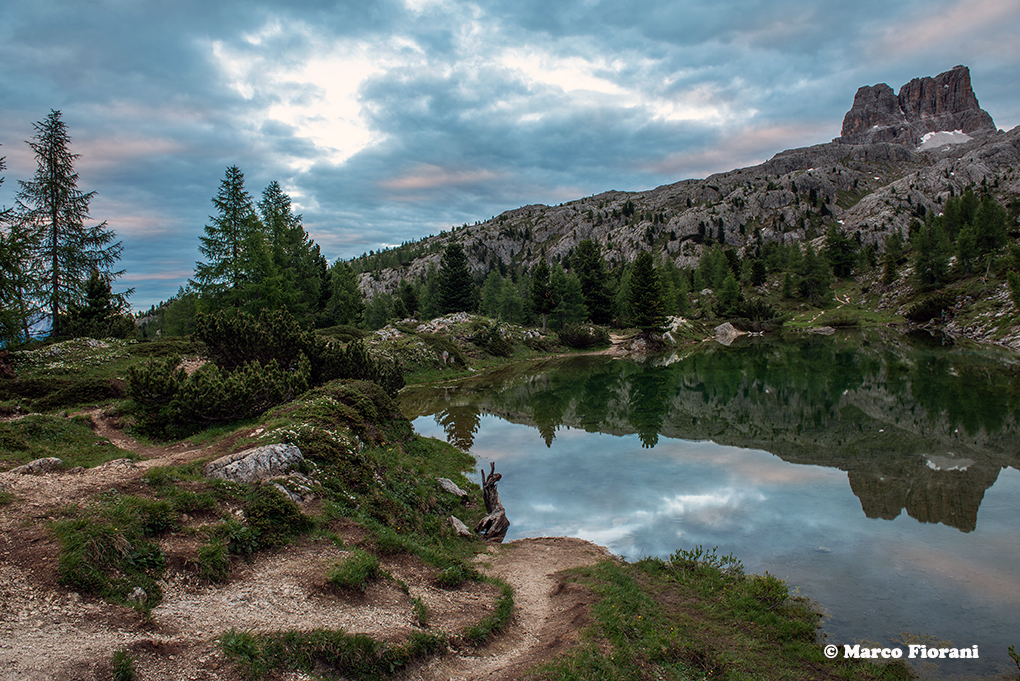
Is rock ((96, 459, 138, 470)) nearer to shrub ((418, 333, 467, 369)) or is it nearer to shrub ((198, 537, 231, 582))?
shrub ((198, 537, 231, 582))

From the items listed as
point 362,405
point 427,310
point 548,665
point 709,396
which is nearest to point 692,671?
point 548,665

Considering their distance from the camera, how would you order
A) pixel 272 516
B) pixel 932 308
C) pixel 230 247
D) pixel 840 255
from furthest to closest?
pixel 840 255
pixel 932 308
pixel 230 247
pixel 272 516

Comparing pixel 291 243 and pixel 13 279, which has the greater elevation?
pixel 291 243

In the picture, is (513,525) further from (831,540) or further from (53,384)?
(53,384)

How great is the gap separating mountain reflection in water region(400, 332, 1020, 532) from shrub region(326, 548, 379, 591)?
51.1 ft

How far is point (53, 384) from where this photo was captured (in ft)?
66.4

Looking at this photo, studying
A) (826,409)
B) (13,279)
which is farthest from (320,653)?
(826,409)

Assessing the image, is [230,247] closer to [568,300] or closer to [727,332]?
[568,300]

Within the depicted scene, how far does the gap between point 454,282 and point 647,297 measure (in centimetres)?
3215

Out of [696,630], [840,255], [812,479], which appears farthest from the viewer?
[840,255]

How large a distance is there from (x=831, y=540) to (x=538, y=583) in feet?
30.1

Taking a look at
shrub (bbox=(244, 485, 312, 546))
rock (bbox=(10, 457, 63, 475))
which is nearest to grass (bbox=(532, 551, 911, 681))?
shrub (bbox=(244, 485, 312, 546))

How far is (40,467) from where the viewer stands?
35.9 feet

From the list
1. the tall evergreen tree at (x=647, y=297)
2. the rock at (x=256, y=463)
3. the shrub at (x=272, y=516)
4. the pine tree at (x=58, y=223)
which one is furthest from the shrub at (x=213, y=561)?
the tall evergreen tree at (x=647, y=297)
